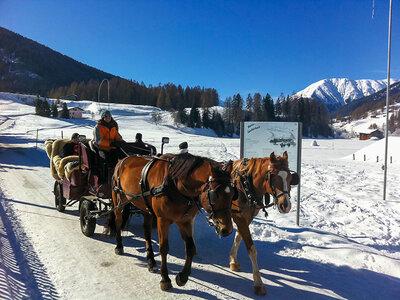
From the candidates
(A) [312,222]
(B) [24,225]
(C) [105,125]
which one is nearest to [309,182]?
(A) [312,222]

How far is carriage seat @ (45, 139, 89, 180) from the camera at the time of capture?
6156 millimetres

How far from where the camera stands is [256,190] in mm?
4023

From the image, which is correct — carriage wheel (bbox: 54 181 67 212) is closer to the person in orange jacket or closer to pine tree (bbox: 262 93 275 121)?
the person in orange jacket

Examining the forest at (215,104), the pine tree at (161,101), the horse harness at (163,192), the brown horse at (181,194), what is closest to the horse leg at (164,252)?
the brown horse at (181,194)

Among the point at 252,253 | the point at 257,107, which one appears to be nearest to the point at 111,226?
the point at 252,253

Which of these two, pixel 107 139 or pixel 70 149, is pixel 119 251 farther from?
pixel 70 149

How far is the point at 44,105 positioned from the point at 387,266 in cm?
7720

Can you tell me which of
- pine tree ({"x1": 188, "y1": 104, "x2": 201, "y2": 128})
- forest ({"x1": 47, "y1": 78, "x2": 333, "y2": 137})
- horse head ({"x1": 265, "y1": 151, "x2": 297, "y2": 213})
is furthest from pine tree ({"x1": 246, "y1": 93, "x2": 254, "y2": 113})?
horse head ({"x1": 265, "y1": 151, "x2": 297, "y2": 213})

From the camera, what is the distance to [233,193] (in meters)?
3.02

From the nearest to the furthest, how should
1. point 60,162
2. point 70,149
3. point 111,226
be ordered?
point 111,226, point 60,162, point 70,149

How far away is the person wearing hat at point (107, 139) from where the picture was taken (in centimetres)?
553

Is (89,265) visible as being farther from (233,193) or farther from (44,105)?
(44,105)

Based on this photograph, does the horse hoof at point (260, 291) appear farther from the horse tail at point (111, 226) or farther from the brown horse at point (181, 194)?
the horse tail at point (111, 226)

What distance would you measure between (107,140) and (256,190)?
11.4ft
